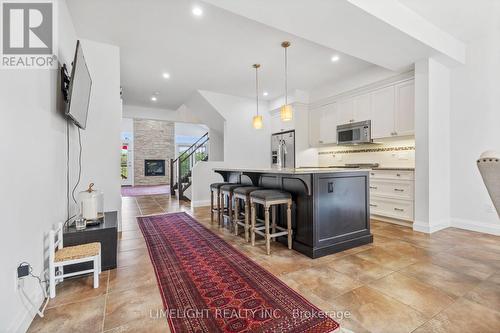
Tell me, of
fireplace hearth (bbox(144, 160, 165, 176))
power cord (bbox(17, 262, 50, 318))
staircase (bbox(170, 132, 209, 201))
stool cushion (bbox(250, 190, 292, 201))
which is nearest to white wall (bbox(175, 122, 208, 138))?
fireplace hearth (bbox(144, 160, 165, 176))

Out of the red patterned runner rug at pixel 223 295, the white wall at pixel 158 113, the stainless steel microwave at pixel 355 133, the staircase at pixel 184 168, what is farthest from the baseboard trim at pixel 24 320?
the white wall at pixel 158 113

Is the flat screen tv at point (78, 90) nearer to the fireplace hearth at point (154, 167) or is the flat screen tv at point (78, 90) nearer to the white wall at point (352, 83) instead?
the white wall at point (352, 83)

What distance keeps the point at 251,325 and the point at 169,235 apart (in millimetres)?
2251

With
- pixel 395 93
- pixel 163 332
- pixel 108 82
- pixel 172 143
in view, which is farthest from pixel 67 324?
pixel 172 143

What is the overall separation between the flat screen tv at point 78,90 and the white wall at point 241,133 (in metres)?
3.53

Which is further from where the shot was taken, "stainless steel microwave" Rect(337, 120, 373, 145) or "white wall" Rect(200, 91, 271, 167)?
"white wall" Rect(200, 91, 271, 167)

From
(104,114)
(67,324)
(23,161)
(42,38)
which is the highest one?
(42,38)

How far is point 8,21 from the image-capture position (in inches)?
60.6

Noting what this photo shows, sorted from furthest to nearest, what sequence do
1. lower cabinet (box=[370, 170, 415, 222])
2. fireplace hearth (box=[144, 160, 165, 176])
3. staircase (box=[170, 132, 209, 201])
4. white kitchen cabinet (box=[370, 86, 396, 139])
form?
fireplace hearth (box=[144, 160, 165, 176]) < staircase (box=[170, 132, 209, 201]) < white kitchen cabinet (box=[370, 86, 396, 139]) < lower cabinet (box=[370, 170, 415, 222])

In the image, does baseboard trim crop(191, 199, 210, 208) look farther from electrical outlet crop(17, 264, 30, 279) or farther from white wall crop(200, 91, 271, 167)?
electrical outlet crop(17, 264, 30, 279)

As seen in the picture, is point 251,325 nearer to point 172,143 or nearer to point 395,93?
point 395,93

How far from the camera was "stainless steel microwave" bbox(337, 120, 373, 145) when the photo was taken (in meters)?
4.51

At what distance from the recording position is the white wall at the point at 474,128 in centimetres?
331

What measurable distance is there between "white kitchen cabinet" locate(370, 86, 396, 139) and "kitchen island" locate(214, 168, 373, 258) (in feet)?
5.87
